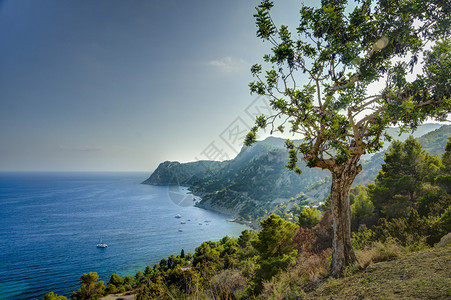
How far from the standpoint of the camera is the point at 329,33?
6.95 m

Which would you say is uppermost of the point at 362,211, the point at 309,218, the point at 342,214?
the point at 342,214

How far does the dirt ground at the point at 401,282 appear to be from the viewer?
353 cm

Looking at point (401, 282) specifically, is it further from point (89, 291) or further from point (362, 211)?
point (89, 291)

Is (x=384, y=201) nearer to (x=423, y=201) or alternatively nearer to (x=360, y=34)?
(x=423, y=201)

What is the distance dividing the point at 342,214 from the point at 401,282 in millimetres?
3056

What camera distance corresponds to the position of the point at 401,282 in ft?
13.9

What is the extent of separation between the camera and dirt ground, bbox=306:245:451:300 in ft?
11.6

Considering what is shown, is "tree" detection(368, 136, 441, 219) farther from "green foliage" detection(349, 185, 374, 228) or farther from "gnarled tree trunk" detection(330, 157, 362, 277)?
"gnarled tree trunk" detection(330, 157, 362, 277)

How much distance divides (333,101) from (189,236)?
68.7 meters

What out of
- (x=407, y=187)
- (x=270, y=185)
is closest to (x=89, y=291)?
(x=407, y=187)

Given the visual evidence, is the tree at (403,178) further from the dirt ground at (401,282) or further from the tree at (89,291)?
the tree at (89,291)

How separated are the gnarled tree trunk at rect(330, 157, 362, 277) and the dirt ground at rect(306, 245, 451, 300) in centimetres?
89

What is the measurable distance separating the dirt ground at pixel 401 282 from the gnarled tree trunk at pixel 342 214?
35.2 inches

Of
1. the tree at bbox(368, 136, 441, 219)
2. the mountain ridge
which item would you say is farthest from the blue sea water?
the tree at bbox(368, 136, 441, 219)
